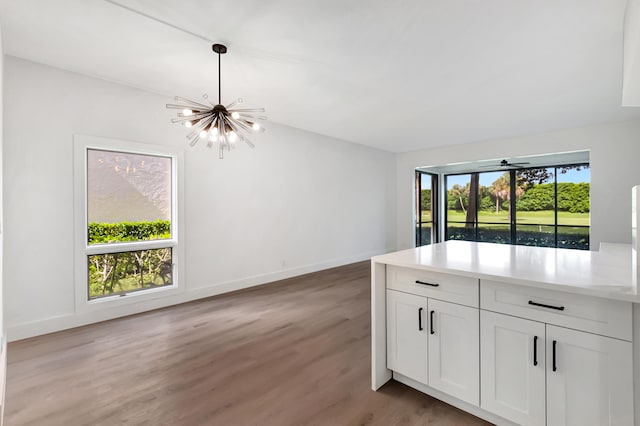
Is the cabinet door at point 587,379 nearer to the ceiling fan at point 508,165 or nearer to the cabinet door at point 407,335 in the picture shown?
the cabinet door at point 407,335

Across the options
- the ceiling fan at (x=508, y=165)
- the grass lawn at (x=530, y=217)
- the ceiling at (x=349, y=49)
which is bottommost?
the grass lawn at (x=530, y=217)

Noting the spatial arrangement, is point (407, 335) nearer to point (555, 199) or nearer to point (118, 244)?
point (118, 244)

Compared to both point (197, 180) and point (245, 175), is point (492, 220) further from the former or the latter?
point (197, 180)

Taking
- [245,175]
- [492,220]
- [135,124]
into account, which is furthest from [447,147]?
[135,124]

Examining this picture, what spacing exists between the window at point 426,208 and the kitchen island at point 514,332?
19.6 feet

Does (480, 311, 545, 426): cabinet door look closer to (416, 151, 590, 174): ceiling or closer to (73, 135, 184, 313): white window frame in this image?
(73, 135, 184, 313): white window frame

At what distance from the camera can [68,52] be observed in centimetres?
285

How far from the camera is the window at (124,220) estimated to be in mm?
3379

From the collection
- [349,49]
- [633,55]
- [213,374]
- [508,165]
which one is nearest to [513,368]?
[633,55]

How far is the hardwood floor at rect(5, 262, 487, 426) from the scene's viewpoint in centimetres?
186

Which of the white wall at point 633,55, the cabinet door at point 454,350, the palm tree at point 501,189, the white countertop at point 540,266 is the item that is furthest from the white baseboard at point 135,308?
the palm tree at point 501,189

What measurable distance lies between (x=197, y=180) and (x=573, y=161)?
791cm

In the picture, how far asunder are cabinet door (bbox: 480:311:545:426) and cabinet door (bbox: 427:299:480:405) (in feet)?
0.16

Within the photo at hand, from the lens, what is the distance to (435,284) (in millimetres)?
1920
